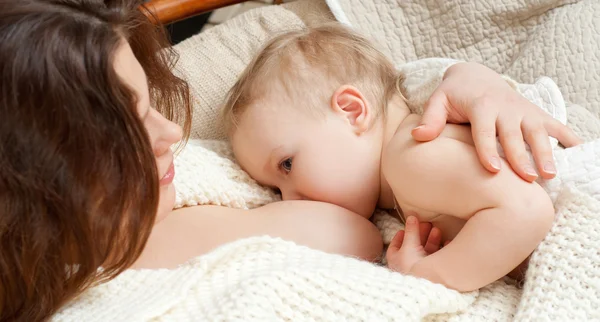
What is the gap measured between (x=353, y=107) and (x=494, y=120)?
259 millimetres

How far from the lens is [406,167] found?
0.93 metres

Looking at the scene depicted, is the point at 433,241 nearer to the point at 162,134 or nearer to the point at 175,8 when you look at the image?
the point at 162,134

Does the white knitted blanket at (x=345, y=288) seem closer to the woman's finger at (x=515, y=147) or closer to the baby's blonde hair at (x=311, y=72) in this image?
the woman's finger at (x=515, y=147)

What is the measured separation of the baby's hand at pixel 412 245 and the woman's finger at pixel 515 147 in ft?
0.55

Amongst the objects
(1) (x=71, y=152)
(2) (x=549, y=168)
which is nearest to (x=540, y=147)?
(2) (x=549, y=168)

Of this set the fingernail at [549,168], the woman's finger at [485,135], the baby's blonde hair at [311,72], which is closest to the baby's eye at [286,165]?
the baby's blonde hair at [311,72]

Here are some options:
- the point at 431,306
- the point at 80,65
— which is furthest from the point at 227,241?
the point at 80,65

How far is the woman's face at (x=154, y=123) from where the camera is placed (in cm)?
69

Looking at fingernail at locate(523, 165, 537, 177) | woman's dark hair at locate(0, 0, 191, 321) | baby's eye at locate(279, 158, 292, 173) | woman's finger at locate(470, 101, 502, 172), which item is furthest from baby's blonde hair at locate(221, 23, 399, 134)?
woman's dark hair at locate(0, 0, 191, 321)

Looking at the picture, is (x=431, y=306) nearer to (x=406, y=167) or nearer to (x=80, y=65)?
(x=406, y=167)

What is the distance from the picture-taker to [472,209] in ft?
2.87

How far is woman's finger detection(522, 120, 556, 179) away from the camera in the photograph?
0.88 metres

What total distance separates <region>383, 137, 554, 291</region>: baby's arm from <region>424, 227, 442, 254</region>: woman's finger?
1.8 inches

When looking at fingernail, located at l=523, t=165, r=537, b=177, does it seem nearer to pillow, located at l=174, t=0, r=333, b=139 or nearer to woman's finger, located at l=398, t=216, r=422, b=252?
woman's finger, located at l=398, t=216, r=422, b=252
